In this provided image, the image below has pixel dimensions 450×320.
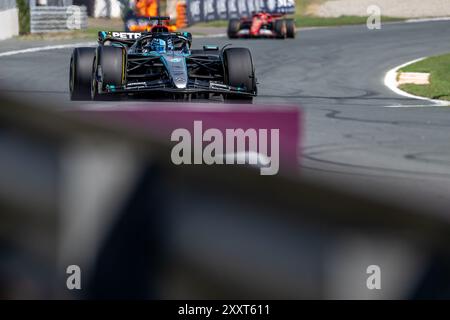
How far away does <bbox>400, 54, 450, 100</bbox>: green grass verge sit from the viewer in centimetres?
1959

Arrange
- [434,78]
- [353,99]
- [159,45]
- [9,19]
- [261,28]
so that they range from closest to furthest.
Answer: [159,45]
[353,99]
[434,78]
[9,19]
[261,28]

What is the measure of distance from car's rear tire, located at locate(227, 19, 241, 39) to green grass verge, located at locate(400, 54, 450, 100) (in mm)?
9255

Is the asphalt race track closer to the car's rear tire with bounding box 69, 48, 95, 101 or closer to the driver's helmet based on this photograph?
the car's rear tire with bounding box 69, 48, 95, 101

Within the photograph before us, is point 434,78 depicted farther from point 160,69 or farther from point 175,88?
point 175,88

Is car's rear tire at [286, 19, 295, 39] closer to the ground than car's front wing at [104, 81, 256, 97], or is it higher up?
higher up

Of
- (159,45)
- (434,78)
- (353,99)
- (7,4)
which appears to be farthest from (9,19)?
(159,45)

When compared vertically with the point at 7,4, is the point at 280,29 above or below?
below

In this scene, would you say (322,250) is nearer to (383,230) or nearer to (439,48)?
(383,230)

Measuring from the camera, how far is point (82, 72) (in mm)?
16203

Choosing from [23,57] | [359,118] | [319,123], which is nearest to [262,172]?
[319,123]

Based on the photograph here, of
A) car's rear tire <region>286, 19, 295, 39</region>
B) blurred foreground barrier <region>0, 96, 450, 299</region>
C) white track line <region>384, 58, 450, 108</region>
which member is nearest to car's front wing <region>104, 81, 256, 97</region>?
white track line <region>384, 58, 450, 108</region>

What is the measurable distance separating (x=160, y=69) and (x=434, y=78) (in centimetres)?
742

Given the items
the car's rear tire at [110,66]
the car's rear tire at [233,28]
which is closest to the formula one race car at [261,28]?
the car's rear tire at [233,28]

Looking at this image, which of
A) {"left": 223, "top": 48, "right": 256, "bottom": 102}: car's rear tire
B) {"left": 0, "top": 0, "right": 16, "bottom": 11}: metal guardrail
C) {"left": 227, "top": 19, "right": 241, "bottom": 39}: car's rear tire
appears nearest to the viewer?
{"left": 223, "top": 48, "right": 256, "bottom": 102}: car's rear tire
